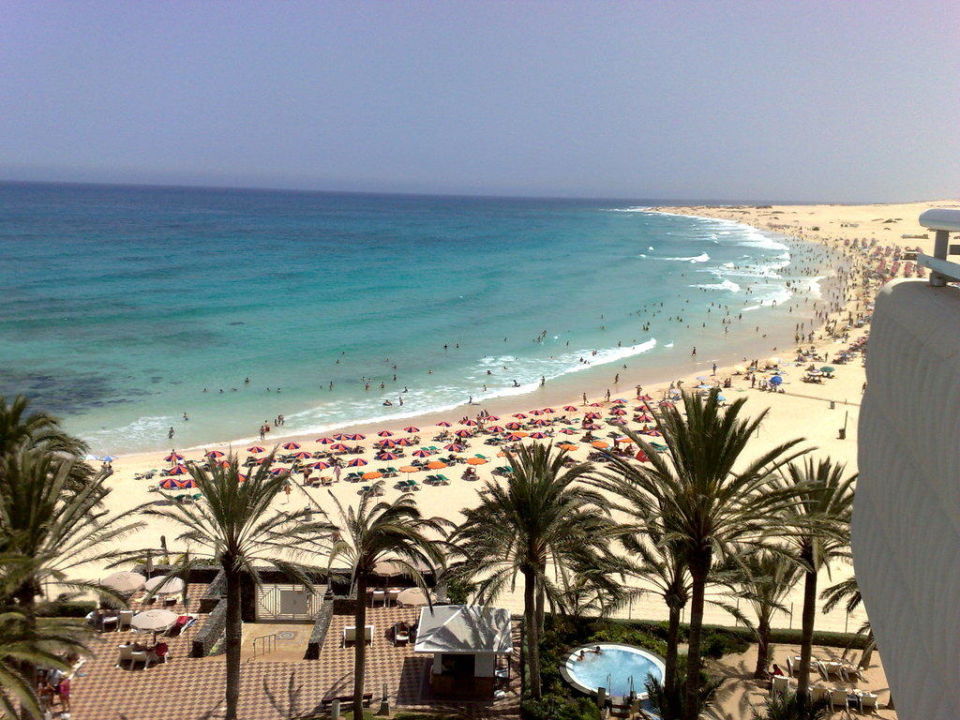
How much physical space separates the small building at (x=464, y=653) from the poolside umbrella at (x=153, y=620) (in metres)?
5.57

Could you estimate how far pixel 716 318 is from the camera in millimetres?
→ 66125

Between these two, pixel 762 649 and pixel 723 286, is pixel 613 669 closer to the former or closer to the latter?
pixel 762 649

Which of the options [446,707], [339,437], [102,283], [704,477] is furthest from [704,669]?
[102,283]

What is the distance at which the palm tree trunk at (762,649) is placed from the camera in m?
14.7

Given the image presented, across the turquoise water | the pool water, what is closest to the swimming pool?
the pool water

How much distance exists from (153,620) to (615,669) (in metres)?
9.72

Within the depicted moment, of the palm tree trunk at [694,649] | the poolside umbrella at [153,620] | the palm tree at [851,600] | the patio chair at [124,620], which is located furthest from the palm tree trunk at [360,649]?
the palm tree at [851,600]

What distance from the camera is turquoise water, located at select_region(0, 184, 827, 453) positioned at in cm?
4212

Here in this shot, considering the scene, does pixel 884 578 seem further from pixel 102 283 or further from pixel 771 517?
pixel 102 283

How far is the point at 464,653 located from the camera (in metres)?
14.0

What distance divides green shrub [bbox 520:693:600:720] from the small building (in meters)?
0.99

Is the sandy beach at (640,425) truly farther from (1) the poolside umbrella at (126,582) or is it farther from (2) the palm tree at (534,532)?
(1) the poolside umbrella at (126,582)

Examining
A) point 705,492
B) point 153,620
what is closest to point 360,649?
point 153,620

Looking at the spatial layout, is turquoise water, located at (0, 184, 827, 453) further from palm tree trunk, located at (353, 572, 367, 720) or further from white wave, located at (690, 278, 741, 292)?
palm tree trunk, located at (353, 572, 367, 720)
